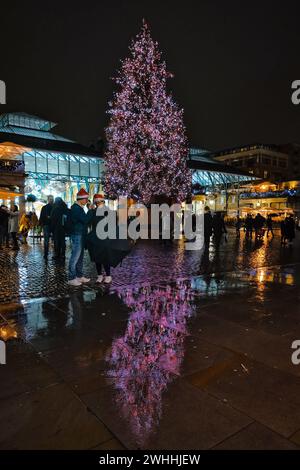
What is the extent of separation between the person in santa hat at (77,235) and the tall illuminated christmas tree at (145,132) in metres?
16.2

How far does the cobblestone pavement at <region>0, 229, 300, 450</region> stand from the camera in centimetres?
236

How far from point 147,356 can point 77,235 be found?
4124mm

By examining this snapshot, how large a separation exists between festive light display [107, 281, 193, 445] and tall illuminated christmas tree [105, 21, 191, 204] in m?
18.1

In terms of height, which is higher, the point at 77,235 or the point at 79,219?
the point at 79,219

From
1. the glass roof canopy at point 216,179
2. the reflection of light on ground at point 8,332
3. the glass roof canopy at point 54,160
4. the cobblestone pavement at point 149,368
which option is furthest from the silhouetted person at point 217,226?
the glass roof canopy at point 216,179

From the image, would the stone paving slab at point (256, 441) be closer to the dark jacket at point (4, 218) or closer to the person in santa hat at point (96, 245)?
the person in santa hat at point (96, 245)

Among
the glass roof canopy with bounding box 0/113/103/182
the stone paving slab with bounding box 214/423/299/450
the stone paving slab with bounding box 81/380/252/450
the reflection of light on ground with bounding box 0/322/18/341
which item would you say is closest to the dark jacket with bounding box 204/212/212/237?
the reflection of light on ground with bounding box 0/322/18/341

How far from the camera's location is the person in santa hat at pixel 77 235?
23.6ft

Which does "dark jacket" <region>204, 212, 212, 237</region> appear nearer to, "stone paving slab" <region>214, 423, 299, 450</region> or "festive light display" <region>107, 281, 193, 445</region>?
"festive light display" <region>107, 281, 193, 445</region>

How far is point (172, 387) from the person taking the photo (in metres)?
3.00

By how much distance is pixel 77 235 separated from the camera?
23.8ft

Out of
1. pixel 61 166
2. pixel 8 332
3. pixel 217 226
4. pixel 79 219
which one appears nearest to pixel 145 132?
pixel 61 166

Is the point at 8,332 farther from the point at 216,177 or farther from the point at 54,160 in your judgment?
the point at 216,177

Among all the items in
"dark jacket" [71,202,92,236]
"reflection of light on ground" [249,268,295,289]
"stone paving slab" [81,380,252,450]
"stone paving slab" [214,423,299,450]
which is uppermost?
"dark jacket" [71,202,92,236]
